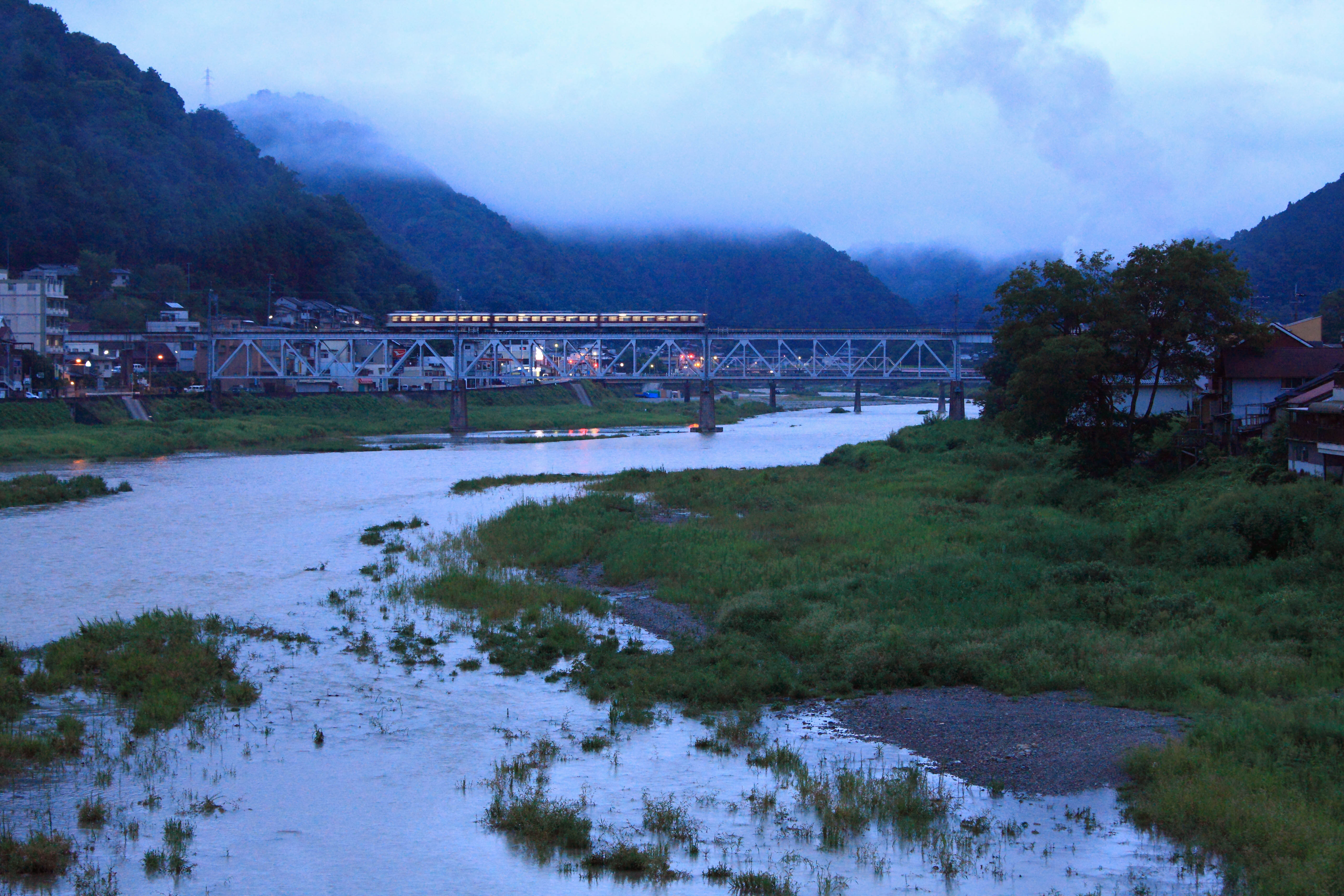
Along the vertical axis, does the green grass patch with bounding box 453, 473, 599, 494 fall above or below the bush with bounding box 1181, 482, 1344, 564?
below

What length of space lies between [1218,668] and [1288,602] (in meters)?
3.08

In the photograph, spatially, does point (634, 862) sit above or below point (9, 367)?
below

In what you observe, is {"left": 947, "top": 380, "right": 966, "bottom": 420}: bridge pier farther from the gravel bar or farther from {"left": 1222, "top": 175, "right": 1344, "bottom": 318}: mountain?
the gravel bar

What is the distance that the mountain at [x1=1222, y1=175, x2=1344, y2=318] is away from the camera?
9675 centimetres

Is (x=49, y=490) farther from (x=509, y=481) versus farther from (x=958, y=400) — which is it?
(x=958, y=400)

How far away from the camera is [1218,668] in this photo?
1345 cm

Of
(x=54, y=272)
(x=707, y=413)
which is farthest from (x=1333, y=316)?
(x=54, y=272)

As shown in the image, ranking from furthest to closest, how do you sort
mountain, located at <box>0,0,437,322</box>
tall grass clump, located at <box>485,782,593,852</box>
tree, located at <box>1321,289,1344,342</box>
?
mountain, located at <box>0,0,437,322</box> < tree, located at <box>1321,289,1344,342</box> < tall grass clump, located at <box>485,782,593,852</box>

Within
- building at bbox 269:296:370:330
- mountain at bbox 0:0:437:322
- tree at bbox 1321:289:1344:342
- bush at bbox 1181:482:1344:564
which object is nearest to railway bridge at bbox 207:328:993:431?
building at bbox 269:296:370:330

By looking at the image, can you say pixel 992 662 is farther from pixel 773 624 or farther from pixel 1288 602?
pixel 1288 602

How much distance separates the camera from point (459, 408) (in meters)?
74.1

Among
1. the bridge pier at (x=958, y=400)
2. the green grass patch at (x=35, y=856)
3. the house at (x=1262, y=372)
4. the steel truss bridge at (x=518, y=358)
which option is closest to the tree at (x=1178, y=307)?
the house at (x=1262, y=372)

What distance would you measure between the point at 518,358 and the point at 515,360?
638 inches

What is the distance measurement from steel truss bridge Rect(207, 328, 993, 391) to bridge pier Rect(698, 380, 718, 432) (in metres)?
1.40
